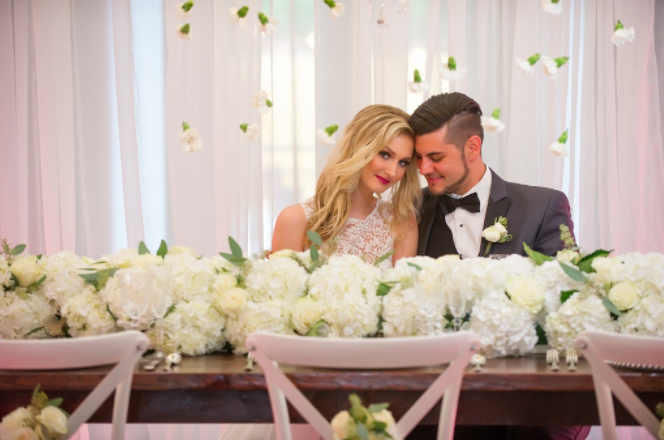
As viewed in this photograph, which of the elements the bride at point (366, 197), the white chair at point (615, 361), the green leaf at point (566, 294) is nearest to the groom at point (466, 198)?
the bride at point (366, 197)

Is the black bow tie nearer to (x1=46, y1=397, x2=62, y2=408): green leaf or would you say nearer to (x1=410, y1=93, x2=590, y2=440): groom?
(x1=410, y1=93, x2=590, y2=440): groom

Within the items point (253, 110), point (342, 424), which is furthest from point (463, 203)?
point (342, 424)

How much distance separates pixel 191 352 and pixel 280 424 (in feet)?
1.42

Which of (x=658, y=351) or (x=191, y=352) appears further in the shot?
(x=191, y=352)

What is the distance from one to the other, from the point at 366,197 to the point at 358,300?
5.50 feet

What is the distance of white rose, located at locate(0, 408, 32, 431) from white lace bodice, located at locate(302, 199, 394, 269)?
186cm

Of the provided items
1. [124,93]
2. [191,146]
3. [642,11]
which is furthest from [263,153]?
[642,11]

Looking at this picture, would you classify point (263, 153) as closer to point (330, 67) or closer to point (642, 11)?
point (330, 67)

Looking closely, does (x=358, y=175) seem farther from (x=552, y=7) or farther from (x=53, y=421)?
(x=53, y=421)

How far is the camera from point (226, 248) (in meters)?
3.62

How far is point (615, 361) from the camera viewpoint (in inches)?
55.2

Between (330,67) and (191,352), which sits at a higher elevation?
(330,67)

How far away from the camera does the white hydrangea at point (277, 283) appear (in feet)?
A: 5.82

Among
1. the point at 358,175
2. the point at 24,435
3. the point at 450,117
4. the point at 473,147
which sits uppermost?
the point at 450,117
